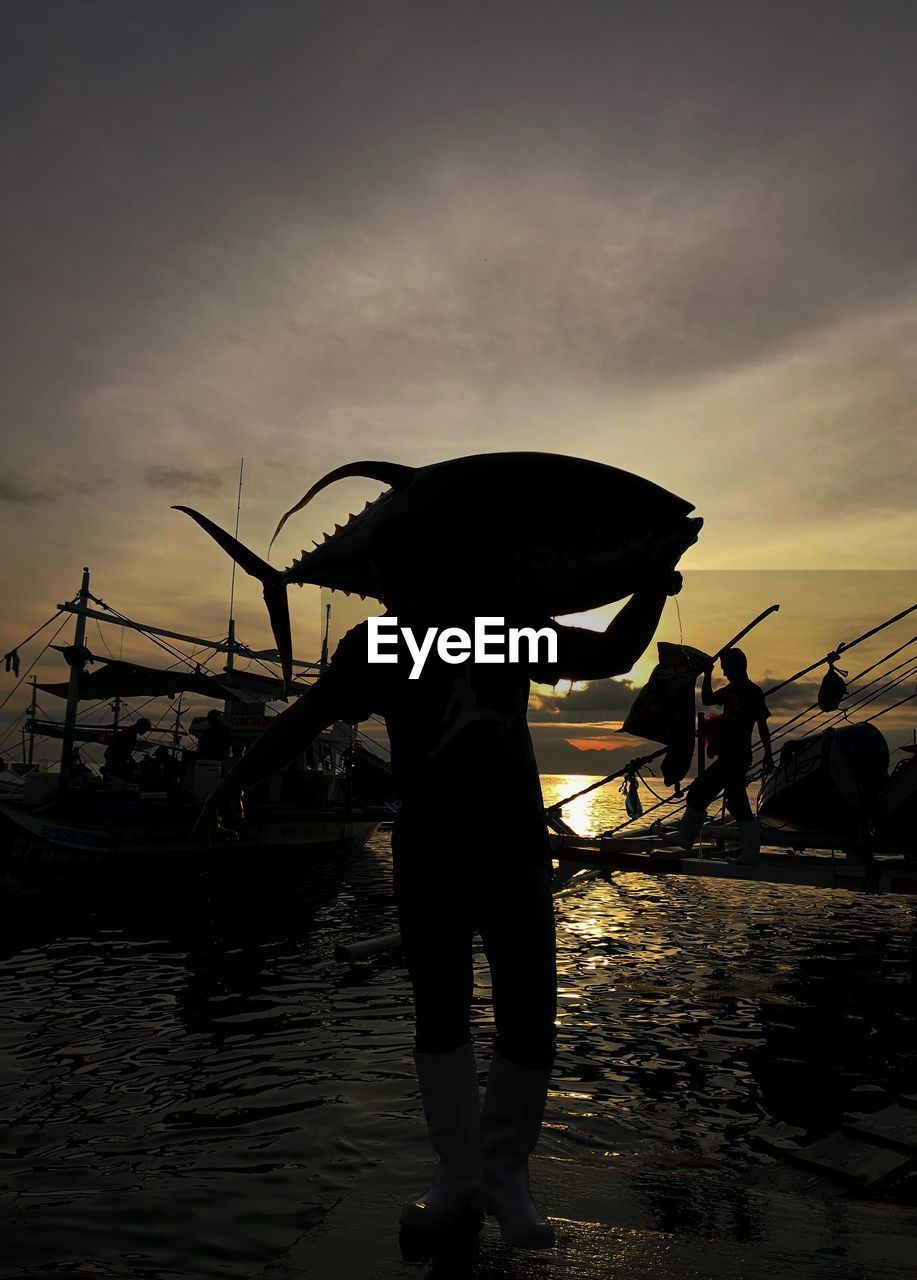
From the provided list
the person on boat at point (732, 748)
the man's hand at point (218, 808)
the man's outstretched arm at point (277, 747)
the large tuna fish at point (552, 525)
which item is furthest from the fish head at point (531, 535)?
the person on boat at point (732, 748)

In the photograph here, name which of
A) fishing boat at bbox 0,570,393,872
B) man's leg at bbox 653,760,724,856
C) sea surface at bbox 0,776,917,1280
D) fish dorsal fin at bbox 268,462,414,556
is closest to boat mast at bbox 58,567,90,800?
fishing boat at bbox 0,570,393,872

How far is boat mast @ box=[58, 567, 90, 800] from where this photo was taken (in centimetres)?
2344

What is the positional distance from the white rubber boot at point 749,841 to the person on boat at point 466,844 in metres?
7.23

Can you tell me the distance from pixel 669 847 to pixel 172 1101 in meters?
6.59

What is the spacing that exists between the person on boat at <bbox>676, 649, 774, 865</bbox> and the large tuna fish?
6930mm

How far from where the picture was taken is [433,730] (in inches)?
106

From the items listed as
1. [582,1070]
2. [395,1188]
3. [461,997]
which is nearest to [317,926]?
[582,1070]

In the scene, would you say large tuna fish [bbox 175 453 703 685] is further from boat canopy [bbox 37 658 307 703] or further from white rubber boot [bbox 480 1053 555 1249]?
boat canopy [bbox 37 658 307 703]

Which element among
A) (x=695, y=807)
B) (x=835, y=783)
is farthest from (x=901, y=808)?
(x=695, y=807)
